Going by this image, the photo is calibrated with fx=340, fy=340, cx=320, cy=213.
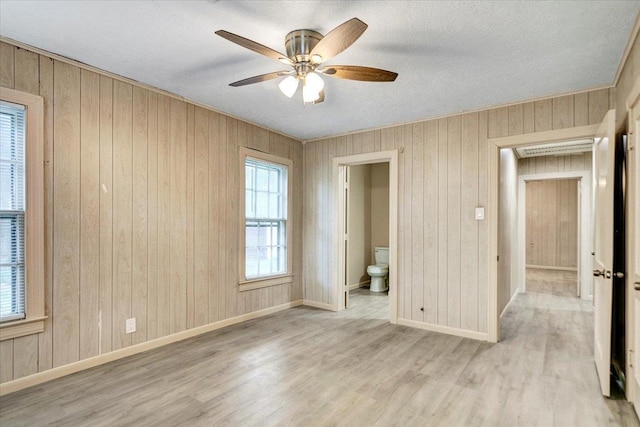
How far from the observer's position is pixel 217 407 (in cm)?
227

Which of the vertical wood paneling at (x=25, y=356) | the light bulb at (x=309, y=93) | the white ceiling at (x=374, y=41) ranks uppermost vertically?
the white ceiling at (x=374, y=41)

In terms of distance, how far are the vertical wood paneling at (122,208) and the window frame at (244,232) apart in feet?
4.28

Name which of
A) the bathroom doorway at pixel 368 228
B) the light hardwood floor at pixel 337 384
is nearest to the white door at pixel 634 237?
the light hardwood floor at pixel 337 384

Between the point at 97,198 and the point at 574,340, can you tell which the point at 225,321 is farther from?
the point at 574,340

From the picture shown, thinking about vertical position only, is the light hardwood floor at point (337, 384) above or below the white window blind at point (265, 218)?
below

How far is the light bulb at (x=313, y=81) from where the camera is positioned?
7.42ft

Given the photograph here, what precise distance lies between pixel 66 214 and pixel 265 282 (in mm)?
2384

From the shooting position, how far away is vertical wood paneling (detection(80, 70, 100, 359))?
2.76 metres

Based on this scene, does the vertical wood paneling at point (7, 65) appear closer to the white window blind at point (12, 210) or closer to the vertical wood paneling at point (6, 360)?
the white window blind at point (12, 210)

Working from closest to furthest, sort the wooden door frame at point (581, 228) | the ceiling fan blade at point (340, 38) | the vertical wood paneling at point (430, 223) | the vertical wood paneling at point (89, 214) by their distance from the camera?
the ceiling fan blade at point (340, 38)
the vertical wood paneling at point (89, 214)
the vertical wood paneling at point (430, 223)
the wooden door frame at point (581, 228)

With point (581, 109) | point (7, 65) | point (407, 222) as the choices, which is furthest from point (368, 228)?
point (7, 65)

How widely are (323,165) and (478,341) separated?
2.94 meters

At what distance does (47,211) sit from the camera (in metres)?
2.55

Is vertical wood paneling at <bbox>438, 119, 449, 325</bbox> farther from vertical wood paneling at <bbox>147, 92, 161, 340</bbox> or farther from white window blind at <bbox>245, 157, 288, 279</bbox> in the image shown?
vertical wood paneling at <bbox>147, 92, 161, 340</bbox>
